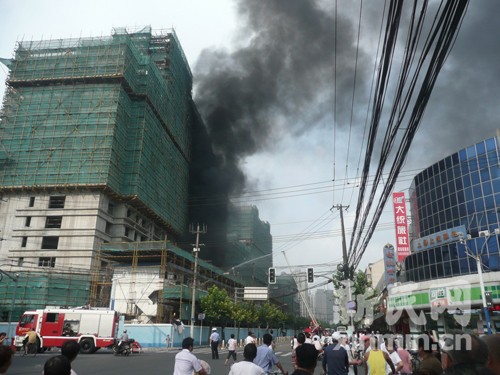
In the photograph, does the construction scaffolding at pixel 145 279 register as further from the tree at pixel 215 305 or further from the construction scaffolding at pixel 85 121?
the construction scaffolding at pixel 85 121

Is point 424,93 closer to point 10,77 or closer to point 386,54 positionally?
point 386,54

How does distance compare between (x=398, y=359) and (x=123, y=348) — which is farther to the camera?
(x=123, y=348)

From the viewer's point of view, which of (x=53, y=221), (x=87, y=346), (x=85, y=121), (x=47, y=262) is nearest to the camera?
(x=87, y=346)

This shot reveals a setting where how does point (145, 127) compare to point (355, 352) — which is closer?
point (355, 352)

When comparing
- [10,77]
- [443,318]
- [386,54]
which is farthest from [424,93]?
[10,77]

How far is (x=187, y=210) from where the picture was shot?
81062mm

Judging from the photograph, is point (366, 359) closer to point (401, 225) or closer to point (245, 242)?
point (401, 225)

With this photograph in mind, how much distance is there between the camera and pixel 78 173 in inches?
2142

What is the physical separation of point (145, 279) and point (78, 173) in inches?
729

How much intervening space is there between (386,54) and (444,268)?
130 feet

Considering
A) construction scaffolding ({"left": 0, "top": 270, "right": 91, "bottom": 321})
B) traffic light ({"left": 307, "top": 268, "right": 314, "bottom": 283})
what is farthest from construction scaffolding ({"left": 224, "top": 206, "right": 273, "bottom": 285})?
traffic light ({"left": 307, "top": 268, "right": 314, "bottom": 283})

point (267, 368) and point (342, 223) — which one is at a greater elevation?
point (342, 223)

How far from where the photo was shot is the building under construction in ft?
165

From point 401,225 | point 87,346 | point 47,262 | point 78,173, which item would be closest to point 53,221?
point 47,262
